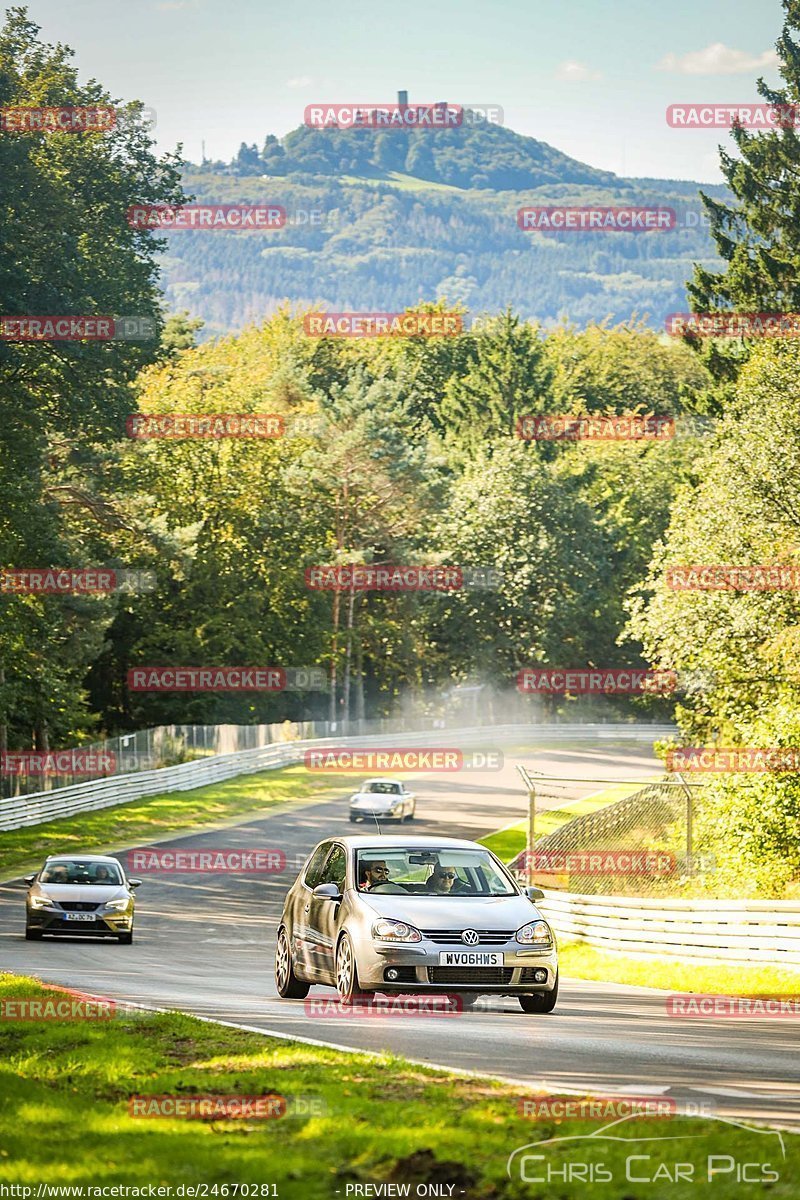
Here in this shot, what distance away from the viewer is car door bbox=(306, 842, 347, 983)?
557 inches

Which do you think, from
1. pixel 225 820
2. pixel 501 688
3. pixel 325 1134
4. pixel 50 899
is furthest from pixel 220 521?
pixel 325 1134

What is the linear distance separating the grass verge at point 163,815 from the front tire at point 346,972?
24016mm

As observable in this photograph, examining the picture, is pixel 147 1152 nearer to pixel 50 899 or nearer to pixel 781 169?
pixel 50 899

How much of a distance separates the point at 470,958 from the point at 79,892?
12535mm

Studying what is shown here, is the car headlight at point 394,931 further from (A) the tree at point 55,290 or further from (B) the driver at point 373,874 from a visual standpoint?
(A) the tree at point 55,290

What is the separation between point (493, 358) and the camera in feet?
333

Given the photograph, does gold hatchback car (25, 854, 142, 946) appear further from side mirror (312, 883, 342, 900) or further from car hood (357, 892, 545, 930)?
car hood (357, 892, 545, 930)

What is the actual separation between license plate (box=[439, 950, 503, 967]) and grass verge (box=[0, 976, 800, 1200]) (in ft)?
10.6

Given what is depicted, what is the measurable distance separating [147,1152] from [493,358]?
9606 cm

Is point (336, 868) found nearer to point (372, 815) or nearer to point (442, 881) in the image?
point (442, 881)

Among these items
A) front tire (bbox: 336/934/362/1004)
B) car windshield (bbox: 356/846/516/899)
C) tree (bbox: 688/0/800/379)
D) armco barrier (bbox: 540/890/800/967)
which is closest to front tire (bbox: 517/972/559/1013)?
car windshield (bbox: 356/846/516/899)

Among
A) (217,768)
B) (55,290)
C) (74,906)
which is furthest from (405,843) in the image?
(217,768)

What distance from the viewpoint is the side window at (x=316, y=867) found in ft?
49.8

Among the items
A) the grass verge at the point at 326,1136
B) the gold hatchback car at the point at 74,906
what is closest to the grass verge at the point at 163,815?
the gold hatchback car at the point at 74,906
